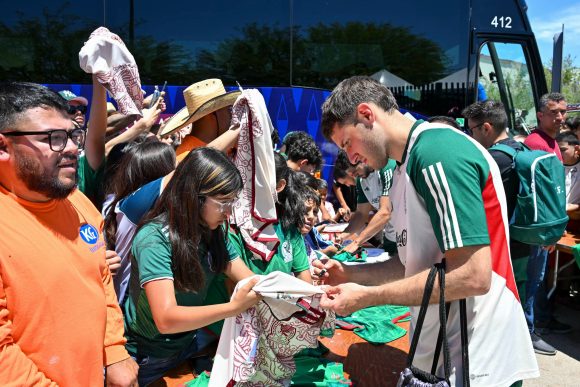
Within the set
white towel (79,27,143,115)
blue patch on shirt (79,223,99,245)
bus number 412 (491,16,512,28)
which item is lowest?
blue patch on shirt (79,223,99,245)

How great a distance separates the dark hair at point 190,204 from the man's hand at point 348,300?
0.61 meters

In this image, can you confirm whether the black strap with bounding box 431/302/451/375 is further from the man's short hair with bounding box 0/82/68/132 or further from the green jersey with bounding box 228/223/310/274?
the man's short hair with bounding box 0/82/68/132

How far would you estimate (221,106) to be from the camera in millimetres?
3303

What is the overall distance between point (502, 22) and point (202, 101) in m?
4.58

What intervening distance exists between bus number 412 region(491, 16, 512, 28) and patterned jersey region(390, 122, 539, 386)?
5.34 m

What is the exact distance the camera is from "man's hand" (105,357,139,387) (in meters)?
1.74

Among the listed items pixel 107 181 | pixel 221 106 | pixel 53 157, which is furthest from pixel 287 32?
pixel 53 157

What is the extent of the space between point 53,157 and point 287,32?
192 inches

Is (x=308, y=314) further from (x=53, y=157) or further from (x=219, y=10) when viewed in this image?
(x=219, y=10)

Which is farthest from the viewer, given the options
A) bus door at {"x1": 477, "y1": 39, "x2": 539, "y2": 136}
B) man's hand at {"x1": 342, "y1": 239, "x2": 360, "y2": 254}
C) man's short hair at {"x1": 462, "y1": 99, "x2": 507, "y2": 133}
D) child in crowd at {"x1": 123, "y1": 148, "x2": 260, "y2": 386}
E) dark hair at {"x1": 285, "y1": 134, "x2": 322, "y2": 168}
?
bus door at {"x1": 477, "y1": 39, "x2": 539, "y2": 136}

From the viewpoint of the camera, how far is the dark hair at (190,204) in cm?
203

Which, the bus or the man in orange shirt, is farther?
the bus

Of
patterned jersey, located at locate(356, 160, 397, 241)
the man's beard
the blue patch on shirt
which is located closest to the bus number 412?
patterned jersey, located at locate(356, 160, 397, 241)

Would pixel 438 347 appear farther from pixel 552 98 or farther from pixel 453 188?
pixel 552 98
